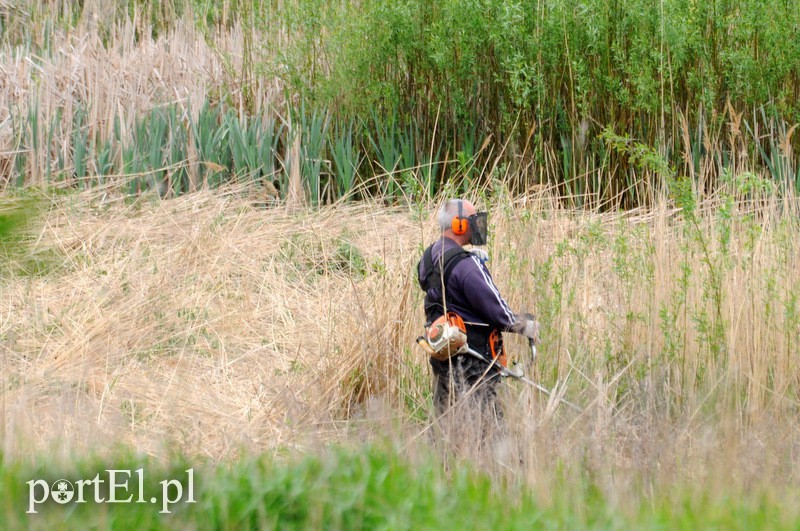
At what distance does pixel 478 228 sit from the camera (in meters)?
4.08

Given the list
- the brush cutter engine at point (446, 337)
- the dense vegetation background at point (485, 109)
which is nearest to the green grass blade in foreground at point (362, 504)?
the brush cutter engine at point (446, 337)

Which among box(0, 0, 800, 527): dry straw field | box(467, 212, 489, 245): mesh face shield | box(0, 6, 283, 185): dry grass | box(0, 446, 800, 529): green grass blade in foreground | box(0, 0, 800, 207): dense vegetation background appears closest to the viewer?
box(0, 446, 800, 529): green grass blade in foreground

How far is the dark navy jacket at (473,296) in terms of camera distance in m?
3.93

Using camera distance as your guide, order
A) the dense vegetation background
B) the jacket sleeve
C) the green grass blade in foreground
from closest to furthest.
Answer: the green grass blade in foreground, the jacket sleeve, the dense vegetation background

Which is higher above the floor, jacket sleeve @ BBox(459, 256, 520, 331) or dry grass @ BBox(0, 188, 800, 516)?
jacket sleeve @ BBox(459, 256, 520, 331)

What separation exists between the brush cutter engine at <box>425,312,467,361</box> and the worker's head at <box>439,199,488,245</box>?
14.4 inches

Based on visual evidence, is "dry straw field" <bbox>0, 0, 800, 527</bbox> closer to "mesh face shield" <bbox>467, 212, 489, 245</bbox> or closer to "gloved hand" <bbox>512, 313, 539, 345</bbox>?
"gloved hand" <bbox>512, 313, 539, 345</bbox>

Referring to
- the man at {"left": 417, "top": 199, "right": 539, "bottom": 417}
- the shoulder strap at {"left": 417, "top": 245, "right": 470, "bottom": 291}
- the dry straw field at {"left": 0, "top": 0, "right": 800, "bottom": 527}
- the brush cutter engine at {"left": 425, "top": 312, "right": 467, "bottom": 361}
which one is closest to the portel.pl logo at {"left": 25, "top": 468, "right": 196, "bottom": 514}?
the dry straw field at {"left": 0, "top": 0, "right": 800, "bottom": 527}

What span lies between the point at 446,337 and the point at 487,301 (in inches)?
10.2

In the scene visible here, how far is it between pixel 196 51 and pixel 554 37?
390 centimetres

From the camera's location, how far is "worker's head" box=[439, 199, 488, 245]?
4059 millimetres

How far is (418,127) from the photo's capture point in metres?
8.23

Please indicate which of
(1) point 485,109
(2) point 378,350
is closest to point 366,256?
(2) point 378,350

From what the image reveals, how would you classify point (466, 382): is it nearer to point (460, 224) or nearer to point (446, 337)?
point (446, 337)
